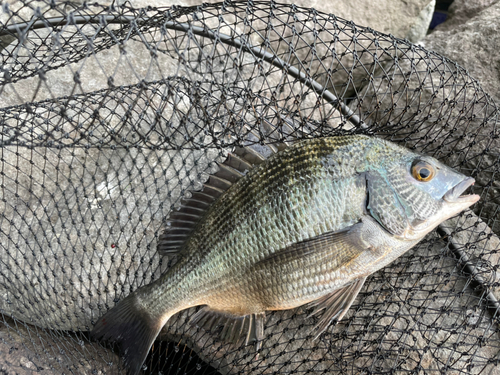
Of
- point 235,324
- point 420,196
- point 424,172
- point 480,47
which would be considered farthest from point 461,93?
point 235,324

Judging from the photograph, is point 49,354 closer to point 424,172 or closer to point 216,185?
point 216,185

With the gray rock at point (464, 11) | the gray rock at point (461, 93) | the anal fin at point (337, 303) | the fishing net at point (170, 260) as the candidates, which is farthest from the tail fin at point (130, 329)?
the gray rock at point (464, 11)

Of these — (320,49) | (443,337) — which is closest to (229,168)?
(443,337)

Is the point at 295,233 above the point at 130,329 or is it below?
above

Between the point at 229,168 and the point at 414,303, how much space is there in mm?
1569

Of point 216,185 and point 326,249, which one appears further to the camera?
point 216,185

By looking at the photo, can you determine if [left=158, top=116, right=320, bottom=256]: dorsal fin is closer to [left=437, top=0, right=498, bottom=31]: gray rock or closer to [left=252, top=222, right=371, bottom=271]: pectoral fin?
[left=252, top=222, right=371, bottom=271]: pectoral fin

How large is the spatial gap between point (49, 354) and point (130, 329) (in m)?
0.65

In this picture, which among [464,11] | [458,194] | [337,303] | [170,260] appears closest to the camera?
[458,194]

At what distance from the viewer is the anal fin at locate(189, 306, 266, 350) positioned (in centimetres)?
264

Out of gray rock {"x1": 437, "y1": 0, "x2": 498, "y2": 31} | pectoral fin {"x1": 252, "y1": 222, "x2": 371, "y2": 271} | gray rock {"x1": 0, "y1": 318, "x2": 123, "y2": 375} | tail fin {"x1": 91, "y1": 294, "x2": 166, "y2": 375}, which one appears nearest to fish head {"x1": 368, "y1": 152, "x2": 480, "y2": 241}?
pectoral fin {"x1": 252, "y1": 222, "x2": 371, "y2": 271}

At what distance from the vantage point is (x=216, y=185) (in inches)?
106

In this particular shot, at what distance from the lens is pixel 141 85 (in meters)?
2.11

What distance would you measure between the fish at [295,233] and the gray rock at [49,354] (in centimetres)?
32
